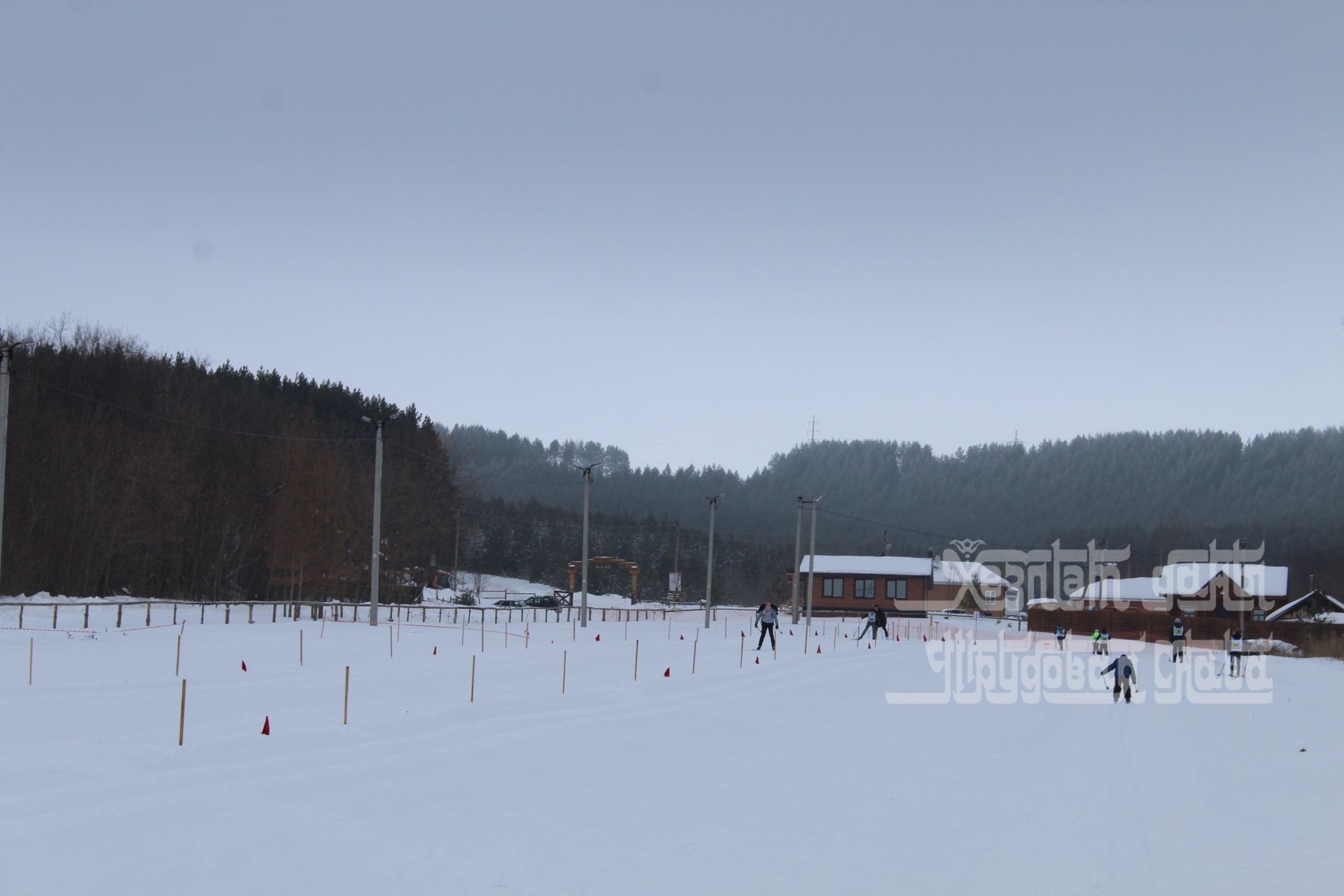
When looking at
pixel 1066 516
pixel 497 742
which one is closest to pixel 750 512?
pixel 1066 516

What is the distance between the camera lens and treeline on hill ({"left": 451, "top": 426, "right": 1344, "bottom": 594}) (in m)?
158

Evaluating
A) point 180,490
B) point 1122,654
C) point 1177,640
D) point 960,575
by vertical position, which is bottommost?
point 960,575

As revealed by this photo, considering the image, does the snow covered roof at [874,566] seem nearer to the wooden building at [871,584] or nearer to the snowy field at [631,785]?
the wooden building at [871,584]

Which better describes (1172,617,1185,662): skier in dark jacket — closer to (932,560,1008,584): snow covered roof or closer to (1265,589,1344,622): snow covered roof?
(1265,589,1344,622): snow covered roof

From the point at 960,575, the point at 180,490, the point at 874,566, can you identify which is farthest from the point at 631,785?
the point at 960,575

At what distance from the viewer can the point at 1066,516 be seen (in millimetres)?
177750

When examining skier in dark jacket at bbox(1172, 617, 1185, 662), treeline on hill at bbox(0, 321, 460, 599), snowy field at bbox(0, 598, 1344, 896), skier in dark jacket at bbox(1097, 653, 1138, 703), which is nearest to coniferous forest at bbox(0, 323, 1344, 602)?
treeline on hill at bbox(0, 321, 460, 599)

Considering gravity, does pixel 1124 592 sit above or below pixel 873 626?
above

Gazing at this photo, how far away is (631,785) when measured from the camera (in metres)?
13.9

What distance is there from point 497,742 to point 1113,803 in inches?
334

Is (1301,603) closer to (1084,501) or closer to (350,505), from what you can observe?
(350,505)

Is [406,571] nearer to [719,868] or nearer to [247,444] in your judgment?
[247,444]

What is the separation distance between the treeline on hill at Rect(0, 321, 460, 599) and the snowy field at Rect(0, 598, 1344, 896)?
3517 cm

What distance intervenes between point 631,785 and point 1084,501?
181m
